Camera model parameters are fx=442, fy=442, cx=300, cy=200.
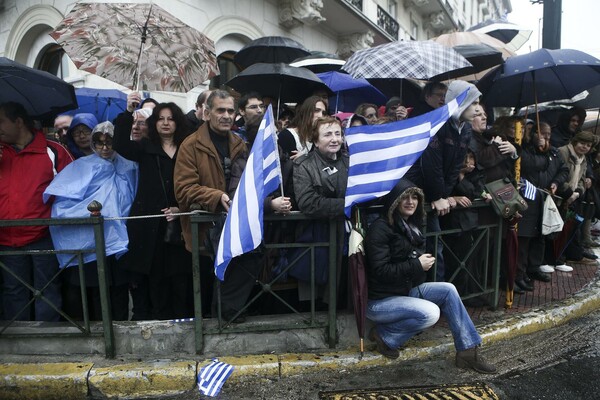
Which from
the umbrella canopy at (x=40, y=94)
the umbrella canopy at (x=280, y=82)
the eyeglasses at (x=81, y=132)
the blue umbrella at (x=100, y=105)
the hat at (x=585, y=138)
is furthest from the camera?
the blue umbrella at (x=100, y=105)

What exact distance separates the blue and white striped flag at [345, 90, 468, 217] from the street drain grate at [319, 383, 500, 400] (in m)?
1.33

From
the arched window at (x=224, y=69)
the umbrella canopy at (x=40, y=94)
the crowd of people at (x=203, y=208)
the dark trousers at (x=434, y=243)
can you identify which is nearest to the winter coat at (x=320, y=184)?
the crowd of people at (x=203, y=208)

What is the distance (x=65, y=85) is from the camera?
4.14 meters

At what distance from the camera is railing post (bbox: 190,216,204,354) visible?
3.42 metres

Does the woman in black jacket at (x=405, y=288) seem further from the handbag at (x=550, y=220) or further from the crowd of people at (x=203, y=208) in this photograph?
the handbag at (x=550, y=220)

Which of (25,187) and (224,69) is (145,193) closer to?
(25,187)

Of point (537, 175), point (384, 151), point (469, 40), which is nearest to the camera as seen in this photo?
point (384, 151)

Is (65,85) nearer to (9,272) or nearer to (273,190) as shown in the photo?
(9,272)

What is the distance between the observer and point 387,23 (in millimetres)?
17562

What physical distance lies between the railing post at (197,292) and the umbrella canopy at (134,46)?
1596 millimetres

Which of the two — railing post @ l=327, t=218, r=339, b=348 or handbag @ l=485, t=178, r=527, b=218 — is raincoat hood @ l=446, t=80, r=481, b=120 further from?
railing post @ l=327, t=218, r=339, b=348

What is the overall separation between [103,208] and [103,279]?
621 millimetres

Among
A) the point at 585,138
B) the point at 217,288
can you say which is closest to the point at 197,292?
the point at 217,288

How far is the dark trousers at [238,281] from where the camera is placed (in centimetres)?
347
